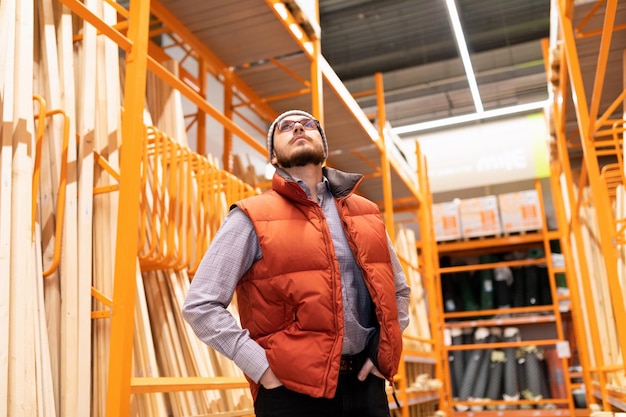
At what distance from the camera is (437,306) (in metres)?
10.3

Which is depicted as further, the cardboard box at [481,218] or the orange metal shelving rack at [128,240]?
the cardboard box at [481,218]

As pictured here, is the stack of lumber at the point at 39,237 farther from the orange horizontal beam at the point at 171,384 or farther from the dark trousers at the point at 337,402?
the dark trousers at the point at 337,402

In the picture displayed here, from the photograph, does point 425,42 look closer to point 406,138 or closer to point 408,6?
point 408,6

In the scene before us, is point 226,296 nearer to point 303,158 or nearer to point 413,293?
point 303,158

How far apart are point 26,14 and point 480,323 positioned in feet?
28.3

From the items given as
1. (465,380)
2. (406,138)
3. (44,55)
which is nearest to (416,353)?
(465,380)

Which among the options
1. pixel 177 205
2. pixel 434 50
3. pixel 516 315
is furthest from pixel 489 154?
pixel 177 205

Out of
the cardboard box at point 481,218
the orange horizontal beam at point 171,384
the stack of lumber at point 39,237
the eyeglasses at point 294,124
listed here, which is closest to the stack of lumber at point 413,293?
the cardboard box at point 481,218

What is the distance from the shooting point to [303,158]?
222cm

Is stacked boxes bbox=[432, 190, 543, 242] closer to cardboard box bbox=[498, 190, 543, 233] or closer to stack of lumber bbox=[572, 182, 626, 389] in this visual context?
cardboard box bbox=[498, 190, 543, 233]

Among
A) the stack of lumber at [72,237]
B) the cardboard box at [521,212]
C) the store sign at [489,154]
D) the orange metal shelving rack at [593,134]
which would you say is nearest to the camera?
the stack of lumber at [72,237]

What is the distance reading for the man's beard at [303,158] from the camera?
7.27ft

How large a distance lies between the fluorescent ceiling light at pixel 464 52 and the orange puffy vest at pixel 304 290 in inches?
320

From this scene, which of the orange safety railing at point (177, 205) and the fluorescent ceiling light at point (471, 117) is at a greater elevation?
the fluorescent ceiling light at point (471, 117)
